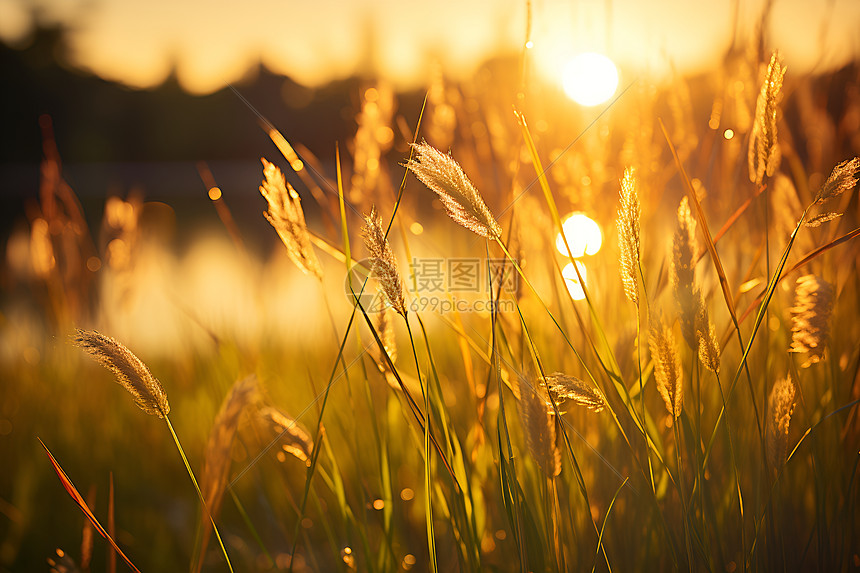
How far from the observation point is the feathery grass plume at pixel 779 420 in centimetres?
54

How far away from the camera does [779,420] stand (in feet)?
1.79

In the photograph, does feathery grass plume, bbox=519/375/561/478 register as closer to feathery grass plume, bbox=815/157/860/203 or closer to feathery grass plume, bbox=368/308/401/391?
feathery grass plume, bbox=368/308/401/391

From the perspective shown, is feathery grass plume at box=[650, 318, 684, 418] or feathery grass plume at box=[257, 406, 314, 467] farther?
feathery grass plume at box=[257, 406, 314, 467]

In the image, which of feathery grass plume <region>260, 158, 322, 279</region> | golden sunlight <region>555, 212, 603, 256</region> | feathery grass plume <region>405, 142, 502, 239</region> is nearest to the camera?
feathery grass plume <region>405, 142, 502, 239</region>

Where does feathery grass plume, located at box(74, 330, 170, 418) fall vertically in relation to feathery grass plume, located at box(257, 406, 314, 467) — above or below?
above

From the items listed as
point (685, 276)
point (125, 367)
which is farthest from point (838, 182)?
point (125, 367)

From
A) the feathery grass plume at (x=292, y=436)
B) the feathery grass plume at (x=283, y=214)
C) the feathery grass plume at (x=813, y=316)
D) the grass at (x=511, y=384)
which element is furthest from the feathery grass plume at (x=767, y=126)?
the feathery grass plume at (x=292, y=436)

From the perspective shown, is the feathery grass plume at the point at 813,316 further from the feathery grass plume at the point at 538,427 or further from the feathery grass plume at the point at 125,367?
the feathery grass plume at the point at 125,367

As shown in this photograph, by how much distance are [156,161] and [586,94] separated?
1784 centimetres

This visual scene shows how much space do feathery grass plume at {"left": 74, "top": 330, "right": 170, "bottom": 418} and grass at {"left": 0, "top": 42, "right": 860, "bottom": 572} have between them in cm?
1

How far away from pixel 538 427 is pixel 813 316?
0.32 meters

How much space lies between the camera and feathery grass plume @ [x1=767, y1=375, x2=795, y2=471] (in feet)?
1.78

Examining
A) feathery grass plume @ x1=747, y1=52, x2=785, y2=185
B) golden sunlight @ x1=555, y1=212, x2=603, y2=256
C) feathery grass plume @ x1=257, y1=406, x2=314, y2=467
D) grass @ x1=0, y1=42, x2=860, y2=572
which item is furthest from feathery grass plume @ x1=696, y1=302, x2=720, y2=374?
feathery grass plume @ x1=257, y1=406, x2=314, y2=467

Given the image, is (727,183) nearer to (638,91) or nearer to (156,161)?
(638,91)
